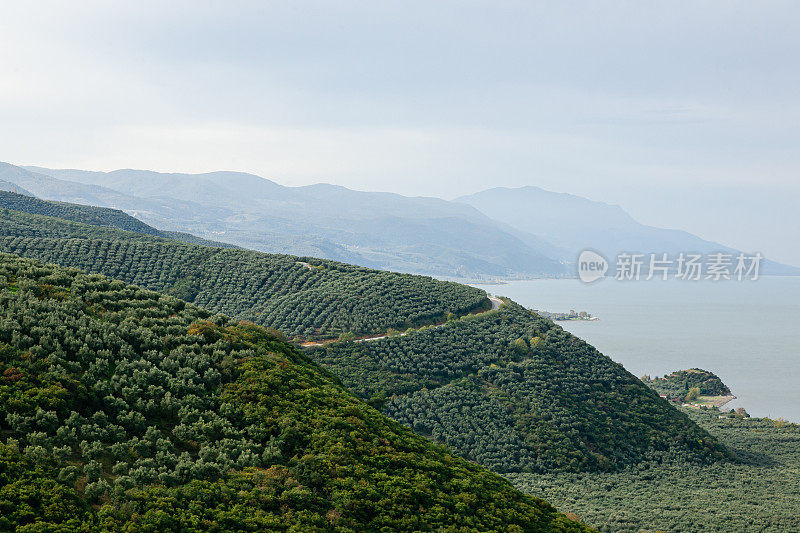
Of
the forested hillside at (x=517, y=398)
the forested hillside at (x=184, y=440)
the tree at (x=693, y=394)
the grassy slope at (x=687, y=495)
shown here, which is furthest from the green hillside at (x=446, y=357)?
the tree at (x=693, y=394)

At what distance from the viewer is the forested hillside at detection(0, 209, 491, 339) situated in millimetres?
48344

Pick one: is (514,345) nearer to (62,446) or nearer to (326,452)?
(326,452)

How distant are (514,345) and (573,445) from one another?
34.3 ft

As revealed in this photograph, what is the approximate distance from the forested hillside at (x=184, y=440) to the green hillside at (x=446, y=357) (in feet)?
36.4

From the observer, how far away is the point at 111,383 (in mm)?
14781

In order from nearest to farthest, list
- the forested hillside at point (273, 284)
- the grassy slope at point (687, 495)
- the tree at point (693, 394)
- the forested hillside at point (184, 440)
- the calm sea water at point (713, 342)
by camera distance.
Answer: the forested hillside at point (184, 440) → the grassy slope at point (687, 495) → the forested hillside at point (273, 284) → the tree at point (693, 394) → the calm sea water at point (713, 342)

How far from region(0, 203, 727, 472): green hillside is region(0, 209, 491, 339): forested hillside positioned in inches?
5.1

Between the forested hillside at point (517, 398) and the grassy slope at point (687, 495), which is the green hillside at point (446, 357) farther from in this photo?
the grassy slope at point (687, 495)

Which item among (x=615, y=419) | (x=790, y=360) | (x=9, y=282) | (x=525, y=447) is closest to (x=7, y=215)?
(x=9, y=282)

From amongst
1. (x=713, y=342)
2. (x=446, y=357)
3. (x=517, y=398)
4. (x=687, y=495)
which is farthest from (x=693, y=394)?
(x=713, y=342)

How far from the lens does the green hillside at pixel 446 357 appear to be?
37.3m

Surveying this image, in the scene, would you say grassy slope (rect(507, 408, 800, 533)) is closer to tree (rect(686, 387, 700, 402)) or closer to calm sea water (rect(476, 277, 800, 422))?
tree (rect(686, 387, 700, 402))

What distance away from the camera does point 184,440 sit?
46.6ft

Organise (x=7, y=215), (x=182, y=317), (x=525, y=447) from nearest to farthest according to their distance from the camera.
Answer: (x=182, y=317) < (x=525, y=447) < (x=7, y=215)
